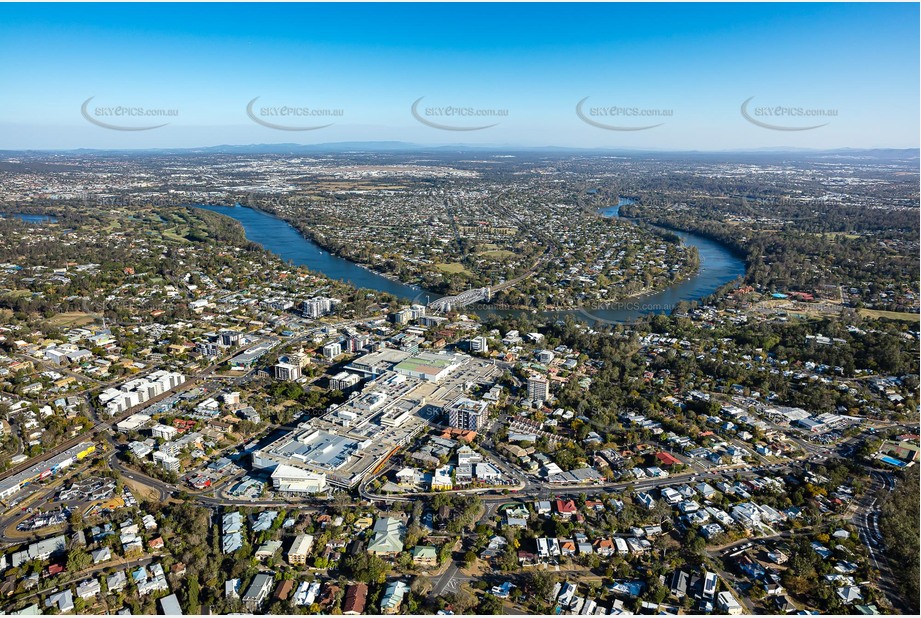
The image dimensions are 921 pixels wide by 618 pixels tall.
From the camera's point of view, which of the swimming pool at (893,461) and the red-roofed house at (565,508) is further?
the swimming pool at (893,461)

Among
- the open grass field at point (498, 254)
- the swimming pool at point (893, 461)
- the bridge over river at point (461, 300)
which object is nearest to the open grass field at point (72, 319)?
the bridge over river at point (461, 300)

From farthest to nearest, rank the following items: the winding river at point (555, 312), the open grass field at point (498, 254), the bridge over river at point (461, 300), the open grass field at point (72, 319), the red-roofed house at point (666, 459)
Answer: the open grass field at point (498, 254) → the winding river at point (555, 312) → the bridge over river at point (461, 300) → the open grass field at point (72, 319) → the red-roofed house at point (666, 459)

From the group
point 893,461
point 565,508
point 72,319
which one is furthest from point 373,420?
point 72,319

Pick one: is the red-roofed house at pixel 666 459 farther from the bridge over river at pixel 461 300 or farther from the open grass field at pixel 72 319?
the open grass field at pixel 72 319

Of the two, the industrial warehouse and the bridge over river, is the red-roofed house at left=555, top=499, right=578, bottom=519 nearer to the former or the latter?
the industrial warehouse

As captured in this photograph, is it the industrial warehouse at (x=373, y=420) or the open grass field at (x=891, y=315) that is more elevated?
the industrial warehouse at (x=373, y=420)

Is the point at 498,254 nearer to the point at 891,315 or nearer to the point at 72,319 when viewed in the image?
the point at 891,315

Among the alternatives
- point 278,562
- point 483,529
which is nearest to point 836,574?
point 483,529

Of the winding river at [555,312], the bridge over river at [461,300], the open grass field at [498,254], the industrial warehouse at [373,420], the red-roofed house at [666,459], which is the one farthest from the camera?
the open grass field at [498,254]

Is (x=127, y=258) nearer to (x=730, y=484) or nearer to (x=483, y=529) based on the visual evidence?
(x=483, y=529)
